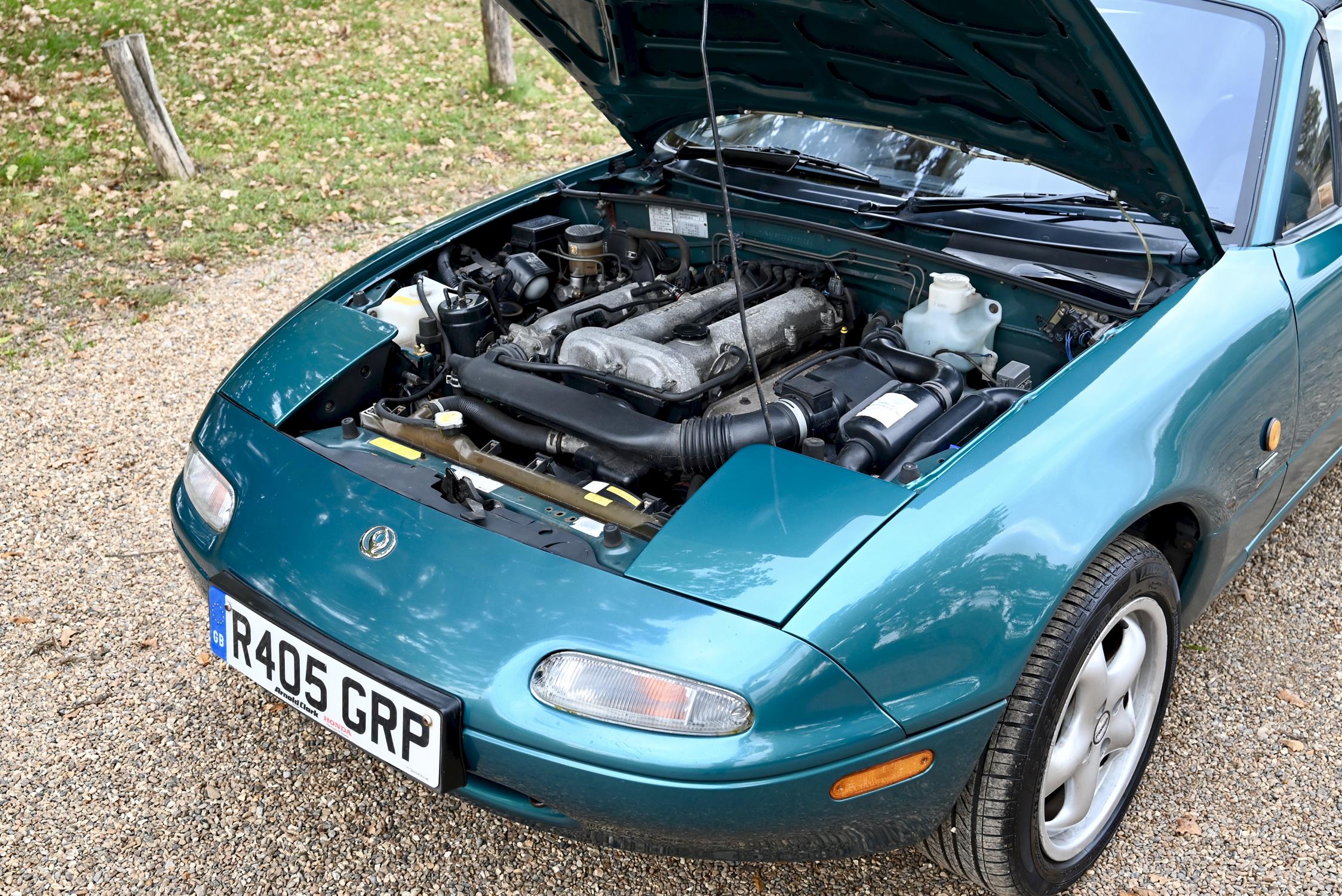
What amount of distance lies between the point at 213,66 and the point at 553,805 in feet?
25.8

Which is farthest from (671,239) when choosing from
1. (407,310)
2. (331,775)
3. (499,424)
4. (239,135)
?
(239,135)

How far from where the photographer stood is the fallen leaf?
2.28 m

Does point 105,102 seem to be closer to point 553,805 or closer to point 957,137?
point 957,137

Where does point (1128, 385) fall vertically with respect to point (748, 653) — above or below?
above

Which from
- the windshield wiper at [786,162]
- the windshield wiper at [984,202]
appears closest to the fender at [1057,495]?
the windshield wiper at [984,202]

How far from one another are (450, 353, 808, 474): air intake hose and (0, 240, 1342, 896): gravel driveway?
0.86 metres

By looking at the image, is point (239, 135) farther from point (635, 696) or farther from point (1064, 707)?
point (1064, 707)

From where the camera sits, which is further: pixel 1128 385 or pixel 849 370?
pixel 849 370

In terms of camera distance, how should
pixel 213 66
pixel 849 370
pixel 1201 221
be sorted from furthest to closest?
pixel 213 66
pixel 849 370
pixel 1201 221

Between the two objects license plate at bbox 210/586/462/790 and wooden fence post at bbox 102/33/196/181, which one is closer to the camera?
license plate at bbox 210/586/462/790

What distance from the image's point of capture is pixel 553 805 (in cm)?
173

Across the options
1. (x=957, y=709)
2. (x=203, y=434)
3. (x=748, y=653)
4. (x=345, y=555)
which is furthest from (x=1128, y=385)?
(x=203, y=434)

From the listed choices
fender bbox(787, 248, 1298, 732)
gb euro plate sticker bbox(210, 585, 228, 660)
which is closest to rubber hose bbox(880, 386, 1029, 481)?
fender bbox(787, 248, 1298, 732)

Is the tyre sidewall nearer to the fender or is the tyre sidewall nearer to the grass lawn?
the fender
